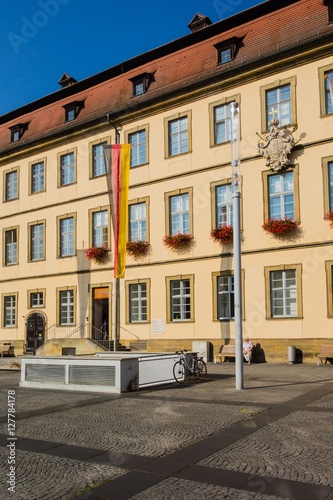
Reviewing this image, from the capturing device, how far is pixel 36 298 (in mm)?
31469

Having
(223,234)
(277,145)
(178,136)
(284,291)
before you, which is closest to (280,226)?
(284,291)

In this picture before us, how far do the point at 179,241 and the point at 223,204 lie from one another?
2.45 meters

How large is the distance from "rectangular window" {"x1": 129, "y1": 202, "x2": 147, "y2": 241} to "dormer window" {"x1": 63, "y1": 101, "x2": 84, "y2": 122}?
22.9ft

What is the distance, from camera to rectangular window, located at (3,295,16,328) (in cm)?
3244

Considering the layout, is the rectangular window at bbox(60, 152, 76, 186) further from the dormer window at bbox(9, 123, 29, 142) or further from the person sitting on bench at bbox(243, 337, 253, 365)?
the person sitting on bench at bbox(243, 337, 253, 365)

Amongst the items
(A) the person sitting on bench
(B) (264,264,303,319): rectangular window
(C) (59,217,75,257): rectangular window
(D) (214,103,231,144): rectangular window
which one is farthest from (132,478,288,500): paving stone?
(C) (59,217,75,257): rectangular window

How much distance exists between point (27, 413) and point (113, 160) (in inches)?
540

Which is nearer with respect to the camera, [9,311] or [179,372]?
[179,372]

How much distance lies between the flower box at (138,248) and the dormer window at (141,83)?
23.8ft

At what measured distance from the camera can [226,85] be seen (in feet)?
79.7

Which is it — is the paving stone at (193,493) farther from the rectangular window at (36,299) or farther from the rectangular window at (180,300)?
the rectangular window at (36,299)


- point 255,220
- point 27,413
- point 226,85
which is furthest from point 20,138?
point 27,413

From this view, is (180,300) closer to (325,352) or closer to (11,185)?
(325,352)

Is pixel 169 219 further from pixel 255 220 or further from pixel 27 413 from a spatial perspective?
pixel 27 413
